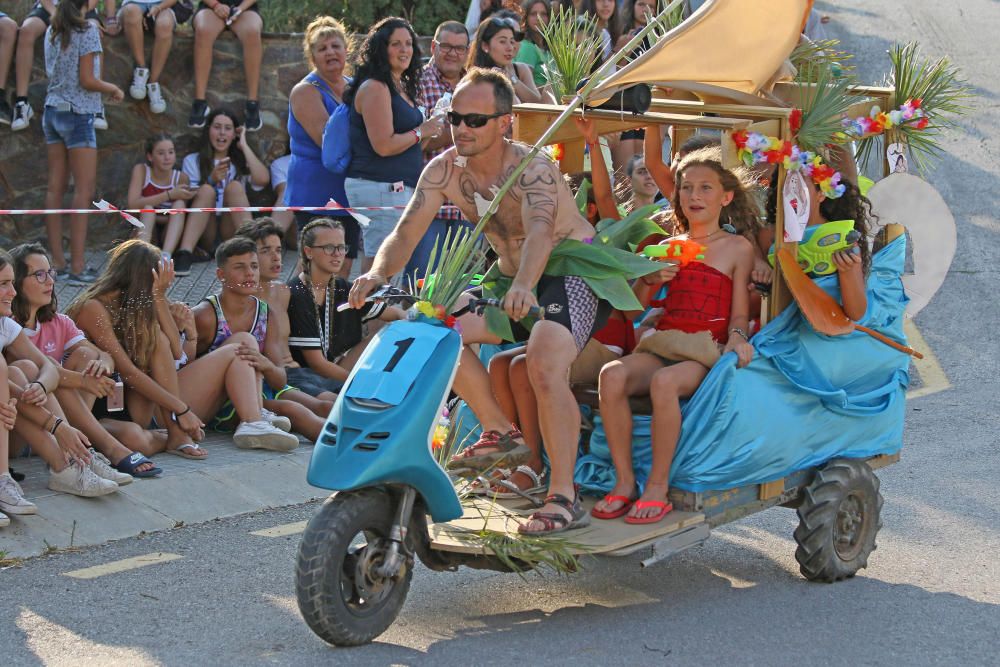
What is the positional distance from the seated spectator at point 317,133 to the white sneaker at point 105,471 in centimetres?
282

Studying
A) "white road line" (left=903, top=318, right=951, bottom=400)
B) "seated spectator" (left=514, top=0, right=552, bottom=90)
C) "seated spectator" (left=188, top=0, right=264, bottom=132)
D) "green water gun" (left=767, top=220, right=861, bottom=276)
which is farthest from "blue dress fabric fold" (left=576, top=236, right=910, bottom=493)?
"seated spectator" (left=188, top=0, right=264, bottom=132)

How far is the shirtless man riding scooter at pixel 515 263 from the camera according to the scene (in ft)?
16.1

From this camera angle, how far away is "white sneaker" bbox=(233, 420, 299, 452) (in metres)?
7.05

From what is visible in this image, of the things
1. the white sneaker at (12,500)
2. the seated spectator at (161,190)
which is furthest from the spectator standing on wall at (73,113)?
the white sneaker at (12,500)

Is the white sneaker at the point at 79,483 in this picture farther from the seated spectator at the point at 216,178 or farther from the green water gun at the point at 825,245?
the seated spectator at the point at 216,178

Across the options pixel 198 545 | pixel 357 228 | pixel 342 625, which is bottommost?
pixel 198 545

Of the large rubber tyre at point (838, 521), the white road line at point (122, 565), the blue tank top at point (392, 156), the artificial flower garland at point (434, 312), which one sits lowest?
the white road line at point (122, 565)

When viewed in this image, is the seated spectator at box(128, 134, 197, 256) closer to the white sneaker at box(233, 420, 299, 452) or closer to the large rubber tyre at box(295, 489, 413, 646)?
the white sneaker at box(233, 420, 299, 452)

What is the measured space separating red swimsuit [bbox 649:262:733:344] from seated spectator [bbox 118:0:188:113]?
21.2 ft

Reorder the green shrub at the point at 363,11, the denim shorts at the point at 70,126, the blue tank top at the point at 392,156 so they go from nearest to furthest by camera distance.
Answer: the blue tank top at the point at 392,156 → the denim shorts at the point at 70,126 → the green shrub at the point at 363,11

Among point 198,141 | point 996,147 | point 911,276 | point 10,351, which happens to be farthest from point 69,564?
point 996,147

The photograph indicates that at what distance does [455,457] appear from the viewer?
5.18 m

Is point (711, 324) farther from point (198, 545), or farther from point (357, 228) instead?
point (357, 228)

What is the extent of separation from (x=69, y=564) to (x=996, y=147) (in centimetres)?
1179
